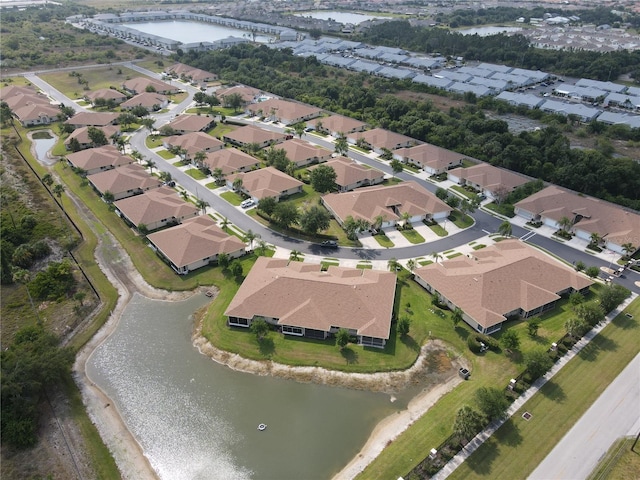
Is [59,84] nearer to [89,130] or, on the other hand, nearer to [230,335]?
[89,130]

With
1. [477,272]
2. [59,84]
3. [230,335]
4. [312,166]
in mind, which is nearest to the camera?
[230,335]

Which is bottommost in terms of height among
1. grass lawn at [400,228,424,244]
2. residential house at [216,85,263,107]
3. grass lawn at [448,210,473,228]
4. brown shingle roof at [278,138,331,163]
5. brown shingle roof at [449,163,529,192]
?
grass lawn at [400,228,424,244]

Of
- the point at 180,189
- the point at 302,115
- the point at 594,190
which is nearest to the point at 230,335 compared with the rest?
the point at 180,189

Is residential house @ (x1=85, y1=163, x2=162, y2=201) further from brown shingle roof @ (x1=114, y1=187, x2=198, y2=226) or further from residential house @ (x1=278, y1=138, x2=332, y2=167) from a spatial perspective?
residential house @ (x1=278, y1=138, x2=332, y2=167)

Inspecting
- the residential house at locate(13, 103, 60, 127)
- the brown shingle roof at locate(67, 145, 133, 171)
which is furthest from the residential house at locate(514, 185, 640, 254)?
the residential house at locate(13, 103, 60, 127)

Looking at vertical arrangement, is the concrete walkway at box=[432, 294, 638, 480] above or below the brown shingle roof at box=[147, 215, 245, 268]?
below

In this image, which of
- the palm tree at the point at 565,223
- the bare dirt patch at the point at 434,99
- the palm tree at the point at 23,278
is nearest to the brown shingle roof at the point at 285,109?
the bare dirt patch at the point at 434,99

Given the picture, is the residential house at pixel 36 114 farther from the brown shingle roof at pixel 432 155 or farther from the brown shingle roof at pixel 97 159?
the brown shingle roof at pixel 432 155
